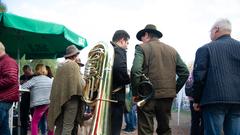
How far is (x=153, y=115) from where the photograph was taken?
5.60m

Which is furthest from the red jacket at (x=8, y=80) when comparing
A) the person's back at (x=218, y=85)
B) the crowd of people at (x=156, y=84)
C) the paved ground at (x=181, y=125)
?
the paved ground at (x=181, y=125)

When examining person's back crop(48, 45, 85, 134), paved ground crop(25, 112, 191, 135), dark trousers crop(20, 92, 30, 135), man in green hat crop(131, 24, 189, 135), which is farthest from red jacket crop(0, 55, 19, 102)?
paved ground crop(25, 112, 191, 135)

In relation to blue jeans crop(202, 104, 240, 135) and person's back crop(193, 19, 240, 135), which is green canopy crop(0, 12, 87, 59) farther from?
blue jeans crop(202, 104, 240, 135)

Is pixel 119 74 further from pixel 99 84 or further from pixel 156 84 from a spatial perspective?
pixel 156 84

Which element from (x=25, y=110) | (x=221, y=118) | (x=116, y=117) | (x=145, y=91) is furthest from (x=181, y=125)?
(x=221, y=118)

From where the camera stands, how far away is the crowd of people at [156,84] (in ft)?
16.7

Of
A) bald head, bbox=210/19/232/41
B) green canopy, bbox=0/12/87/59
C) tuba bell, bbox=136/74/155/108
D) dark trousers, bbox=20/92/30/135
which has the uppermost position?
green canopy, bbox=0/12/87/59

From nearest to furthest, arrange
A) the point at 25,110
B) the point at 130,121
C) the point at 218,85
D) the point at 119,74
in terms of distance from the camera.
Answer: the point at 218,85 → the point at 119,74 → the point at 25,110 → the point at 130,121

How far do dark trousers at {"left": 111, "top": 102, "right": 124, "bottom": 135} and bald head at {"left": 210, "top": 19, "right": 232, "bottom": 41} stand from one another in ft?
6.20

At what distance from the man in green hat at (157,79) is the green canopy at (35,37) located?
2778 millimetres

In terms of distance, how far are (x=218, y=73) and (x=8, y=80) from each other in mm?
3315

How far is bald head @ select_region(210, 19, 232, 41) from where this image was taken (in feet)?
17.5

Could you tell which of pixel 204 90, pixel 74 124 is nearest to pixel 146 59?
pixel 204 90

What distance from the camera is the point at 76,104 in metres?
6.75
